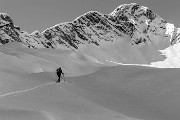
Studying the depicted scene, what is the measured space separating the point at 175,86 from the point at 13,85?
9.64 m

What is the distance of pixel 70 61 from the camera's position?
41.1 meters

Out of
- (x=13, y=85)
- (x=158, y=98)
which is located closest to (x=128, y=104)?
(x=158, y=98)

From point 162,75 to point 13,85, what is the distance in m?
9.68

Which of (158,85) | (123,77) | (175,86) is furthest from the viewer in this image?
(123,77)

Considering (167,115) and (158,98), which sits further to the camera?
(158,98)

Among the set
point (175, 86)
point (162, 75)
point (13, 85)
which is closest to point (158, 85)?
point (175, 86)

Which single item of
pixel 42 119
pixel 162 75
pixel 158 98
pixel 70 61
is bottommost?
pixel 42 119

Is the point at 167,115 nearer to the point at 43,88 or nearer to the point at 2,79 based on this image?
the point at 43,88

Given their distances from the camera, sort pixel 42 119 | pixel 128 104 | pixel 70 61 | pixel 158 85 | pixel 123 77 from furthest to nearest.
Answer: pixel 70 61 < pixel 123 77 < pixel 158 85 < pixel 128 104 < pixel 42 119

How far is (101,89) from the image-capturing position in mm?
19031

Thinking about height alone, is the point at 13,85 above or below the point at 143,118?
above

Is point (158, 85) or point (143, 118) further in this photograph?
point (158, 85)

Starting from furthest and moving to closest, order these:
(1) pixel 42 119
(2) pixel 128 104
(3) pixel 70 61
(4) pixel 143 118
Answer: (3) pixel 70 61, (2) pixel 128 104, (4) pixel 143 118, (1) pixel 42 119

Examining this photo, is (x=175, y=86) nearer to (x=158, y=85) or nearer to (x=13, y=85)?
(x=158, y=85)
